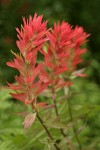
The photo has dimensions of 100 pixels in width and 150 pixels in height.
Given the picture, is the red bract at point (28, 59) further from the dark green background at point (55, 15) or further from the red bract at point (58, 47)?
the dark green background at point (55, 15)

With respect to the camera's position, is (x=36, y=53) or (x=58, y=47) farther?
(x=58, y=47)

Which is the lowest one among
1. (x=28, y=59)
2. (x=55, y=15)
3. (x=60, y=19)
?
(x=28, y=59)

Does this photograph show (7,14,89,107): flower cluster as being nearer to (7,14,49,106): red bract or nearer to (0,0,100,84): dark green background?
(7,14,49,106): red bract

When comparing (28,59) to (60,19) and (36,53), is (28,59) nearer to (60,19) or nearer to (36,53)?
(36,53)

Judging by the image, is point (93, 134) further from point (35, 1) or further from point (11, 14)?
point (35, 1)

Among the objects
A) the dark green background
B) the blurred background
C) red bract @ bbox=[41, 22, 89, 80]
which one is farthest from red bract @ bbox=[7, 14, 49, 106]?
the dark green background

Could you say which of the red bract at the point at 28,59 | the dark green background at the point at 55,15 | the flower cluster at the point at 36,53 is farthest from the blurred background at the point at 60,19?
the red bract at the point at 28,59

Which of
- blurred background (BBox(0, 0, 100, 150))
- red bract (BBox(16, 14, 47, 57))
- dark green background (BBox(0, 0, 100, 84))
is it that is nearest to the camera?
red bract (BBox(16, 14, 47, 57))

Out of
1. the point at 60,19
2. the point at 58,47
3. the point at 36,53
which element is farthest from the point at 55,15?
the point at 36,53
